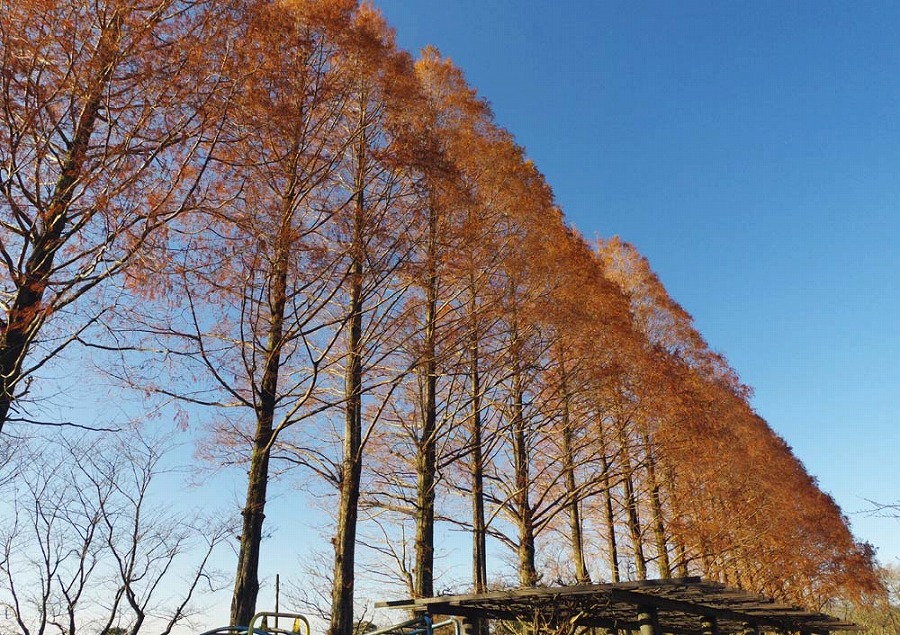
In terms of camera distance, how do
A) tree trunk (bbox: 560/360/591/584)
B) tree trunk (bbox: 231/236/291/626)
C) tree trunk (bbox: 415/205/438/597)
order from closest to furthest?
tree trunk (bbox: 231/236/291/626)
tree trunk (bbox: 415/205/438/597)
tree trunk (bbox: 560/360/591/584)

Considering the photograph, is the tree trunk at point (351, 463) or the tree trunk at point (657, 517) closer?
the tree trunk at point (351, 463)

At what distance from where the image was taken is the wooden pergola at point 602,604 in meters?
7.09

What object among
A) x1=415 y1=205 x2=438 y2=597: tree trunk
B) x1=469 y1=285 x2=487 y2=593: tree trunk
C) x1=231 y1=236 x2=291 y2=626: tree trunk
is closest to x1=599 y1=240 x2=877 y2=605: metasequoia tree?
x1=469 y1=285 x2=487 y2=593: tree trunk

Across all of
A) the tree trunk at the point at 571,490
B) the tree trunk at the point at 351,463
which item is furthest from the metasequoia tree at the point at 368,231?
the tree trunk at the point at 571,490

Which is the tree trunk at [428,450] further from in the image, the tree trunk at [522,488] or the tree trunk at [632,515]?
the tree trunk at [632,515]

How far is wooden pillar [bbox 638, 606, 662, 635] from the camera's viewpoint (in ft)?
25.9

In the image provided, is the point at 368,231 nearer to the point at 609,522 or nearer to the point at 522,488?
the point at 522,488

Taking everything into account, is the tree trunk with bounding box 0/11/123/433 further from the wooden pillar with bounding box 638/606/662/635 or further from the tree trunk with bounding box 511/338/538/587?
the wooden pillar with bounding box 638/606/662/635

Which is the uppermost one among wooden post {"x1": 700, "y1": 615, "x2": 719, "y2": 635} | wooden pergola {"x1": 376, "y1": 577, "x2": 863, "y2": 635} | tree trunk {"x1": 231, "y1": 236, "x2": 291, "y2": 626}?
tree trunk {"x1": 231, "y1": 236, "x2": 291, "y2": 626}

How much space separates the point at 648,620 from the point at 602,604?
0.63m

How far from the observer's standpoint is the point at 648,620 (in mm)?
7953

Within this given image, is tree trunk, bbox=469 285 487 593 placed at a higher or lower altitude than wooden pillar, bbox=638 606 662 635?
higher

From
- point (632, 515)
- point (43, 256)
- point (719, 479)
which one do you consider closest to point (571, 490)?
point (632, 515)

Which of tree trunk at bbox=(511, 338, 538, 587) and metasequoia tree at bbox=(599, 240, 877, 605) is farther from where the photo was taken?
metasequoia tree at bbox=(599, 240, 877, 605)
